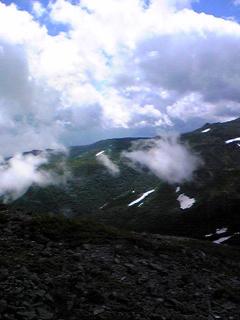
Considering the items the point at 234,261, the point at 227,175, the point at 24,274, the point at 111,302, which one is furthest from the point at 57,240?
the point at 227,175

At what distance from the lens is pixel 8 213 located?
27500mm

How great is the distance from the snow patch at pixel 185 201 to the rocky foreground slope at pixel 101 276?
14391 cm

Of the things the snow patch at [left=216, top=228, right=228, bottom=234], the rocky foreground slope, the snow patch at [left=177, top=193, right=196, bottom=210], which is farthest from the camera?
the snow patch at [left=177, top=193, right=196, bottom=210]

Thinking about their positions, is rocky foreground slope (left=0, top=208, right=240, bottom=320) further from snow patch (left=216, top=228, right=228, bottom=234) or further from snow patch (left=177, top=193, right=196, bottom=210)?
snow patch (left=177, top=193, right=196, bottom=210)

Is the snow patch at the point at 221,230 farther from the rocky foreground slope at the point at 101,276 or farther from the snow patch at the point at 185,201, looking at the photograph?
the rocky foreground slope at the point at 101,276

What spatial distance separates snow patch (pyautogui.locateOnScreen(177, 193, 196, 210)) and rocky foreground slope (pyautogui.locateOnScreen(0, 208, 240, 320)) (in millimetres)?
143907

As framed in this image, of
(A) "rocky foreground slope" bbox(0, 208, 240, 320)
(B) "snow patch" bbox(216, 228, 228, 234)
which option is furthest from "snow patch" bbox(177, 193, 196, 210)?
(A) "rocky foreground slope" bbox(0, 208, 240, 320)

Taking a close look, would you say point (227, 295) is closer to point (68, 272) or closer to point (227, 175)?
point (68, 272)

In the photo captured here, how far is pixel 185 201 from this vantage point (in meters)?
179

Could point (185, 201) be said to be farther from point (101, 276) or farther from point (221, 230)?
point (101, 276)

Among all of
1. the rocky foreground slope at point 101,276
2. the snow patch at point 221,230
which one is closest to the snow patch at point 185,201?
the snow patch at point 221,230

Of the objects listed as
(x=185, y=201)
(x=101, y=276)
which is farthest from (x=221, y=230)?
(x=101, y=276)

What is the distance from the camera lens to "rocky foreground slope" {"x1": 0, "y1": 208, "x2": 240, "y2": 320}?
15773mm

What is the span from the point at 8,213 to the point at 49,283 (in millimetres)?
11311
